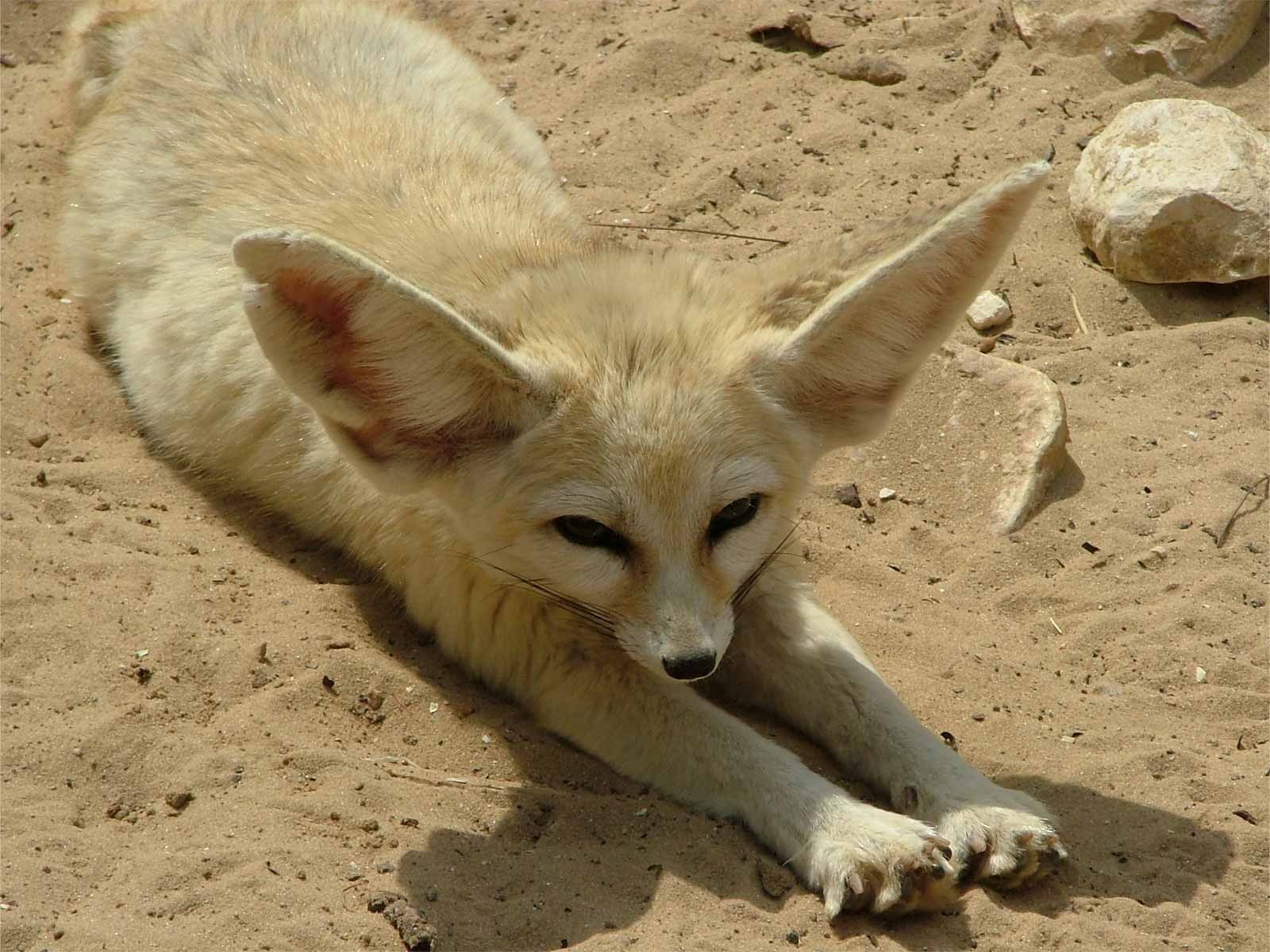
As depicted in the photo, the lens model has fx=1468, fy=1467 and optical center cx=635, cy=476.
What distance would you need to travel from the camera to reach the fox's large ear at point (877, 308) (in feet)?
12.3

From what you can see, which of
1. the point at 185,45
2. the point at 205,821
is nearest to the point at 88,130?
the point at 185,45

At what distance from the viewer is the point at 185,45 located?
6016mm

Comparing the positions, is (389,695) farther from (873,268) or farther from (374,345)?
(873,268)

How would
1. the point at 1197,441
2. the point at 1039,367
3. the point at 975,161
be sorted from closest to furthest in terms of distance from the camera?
1. the point at 1197,441
2. the point at 1039,367
3. the point at 975,161

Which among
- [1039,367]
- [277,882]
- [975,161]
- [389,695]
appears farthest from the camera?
[975,161]

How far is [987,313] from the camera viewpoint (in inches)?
250

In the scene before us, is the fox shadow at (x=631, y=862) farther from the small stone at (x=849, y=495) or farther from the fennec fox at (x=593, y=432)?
the small stone at (x=849, y=495)

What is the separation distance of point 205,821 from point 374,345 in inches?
52.9

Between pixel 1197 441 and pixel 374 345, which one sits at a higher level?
pixel 374 345

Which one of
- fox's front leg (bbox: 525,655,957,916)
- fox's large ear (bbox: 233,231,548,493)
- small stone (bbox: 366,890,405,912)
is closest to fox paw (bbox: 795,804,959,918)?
fox's front leg (bbox: 525,655,957,916)

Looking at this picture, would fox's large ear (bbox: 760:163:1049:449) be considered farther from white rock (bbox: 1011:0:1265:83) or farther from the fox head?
white rock (bbox: 1011:0:1265:83)

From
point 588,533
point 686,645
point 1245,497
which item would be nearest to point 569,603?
point 588,533

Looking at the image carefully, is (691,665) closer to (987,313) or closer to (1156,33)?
(987,313)

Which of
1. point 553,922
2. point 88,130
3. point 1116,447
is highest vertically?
point 88,130
